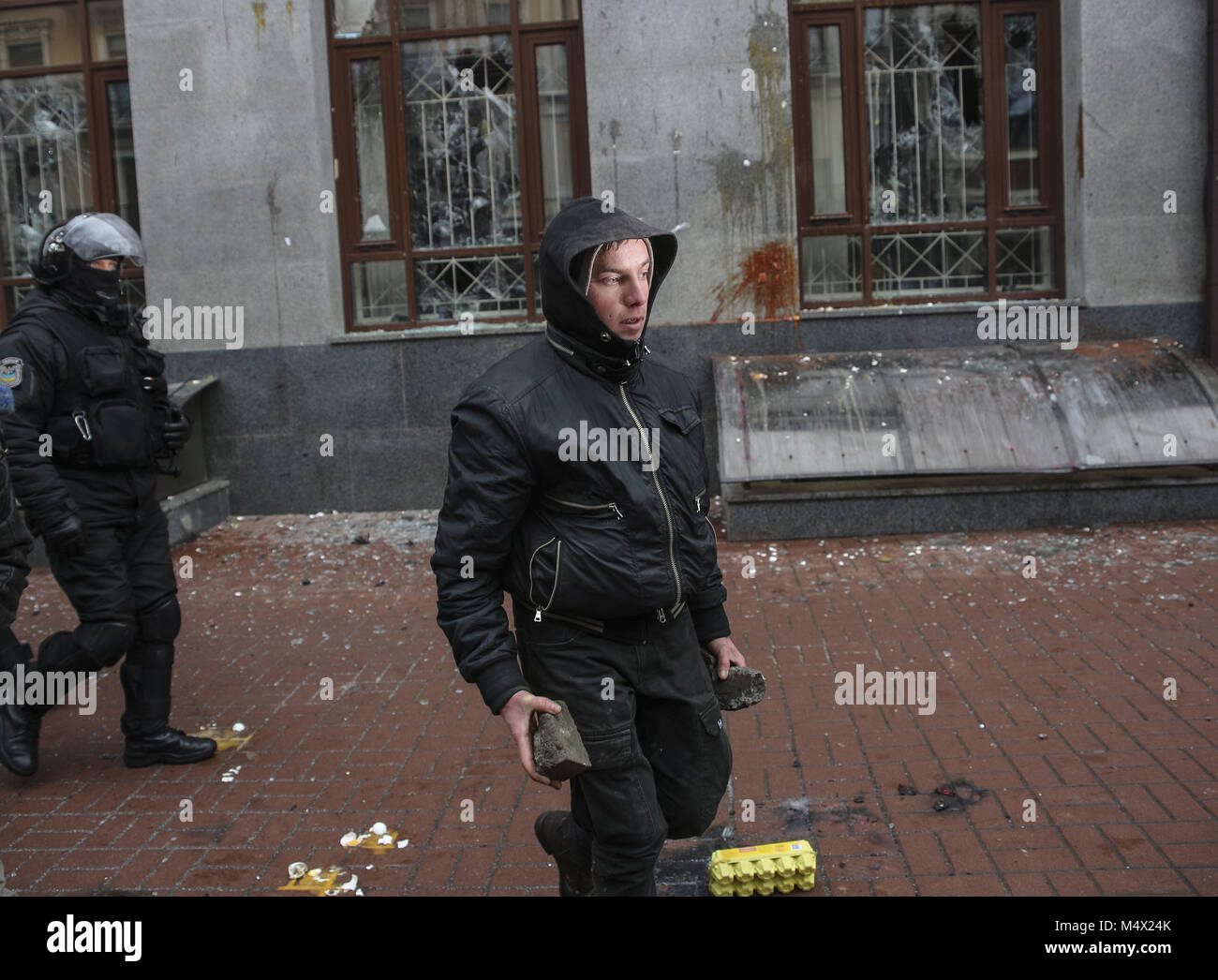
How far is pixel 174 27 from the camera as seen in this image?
9.94 metres

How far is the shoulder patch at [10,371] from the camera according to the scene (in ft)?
16.5

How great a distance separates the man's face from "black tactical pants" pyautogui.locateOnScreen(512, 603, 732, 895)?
796 mm

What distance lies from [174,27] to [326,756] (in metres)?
6.94

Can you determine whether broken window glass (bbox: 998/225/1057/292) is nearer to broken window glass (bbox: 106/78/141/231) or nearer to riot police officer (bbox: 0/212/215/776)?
riot police officer (bbox: 0/212/215/776)

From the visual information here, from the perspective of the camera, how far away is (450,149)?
10266mm

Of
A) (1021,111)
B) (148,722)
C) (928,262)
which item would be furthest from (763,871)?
(1021,111)

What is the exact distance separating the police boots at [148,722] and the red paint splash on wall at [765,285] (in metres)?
5.54

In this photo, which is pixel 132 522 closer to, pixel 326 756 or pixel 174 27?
pixel 326 756

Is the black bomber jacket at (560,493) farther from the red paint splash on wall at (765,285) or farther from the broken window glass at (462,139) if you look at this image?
the broken window glass at (462,139)

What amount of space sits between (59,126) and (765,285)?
6239 millimetres

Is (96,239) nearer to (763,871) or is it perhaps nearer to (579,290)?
(579,290)

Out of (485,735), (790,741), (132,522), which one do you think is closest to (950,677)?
(790,741)

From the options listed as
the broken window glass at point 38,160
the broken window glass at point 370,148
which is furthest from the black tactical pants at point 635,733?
the broken window glass at point 38,160

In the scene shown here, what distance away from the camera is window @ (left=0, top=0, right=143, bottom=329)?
10664mm
